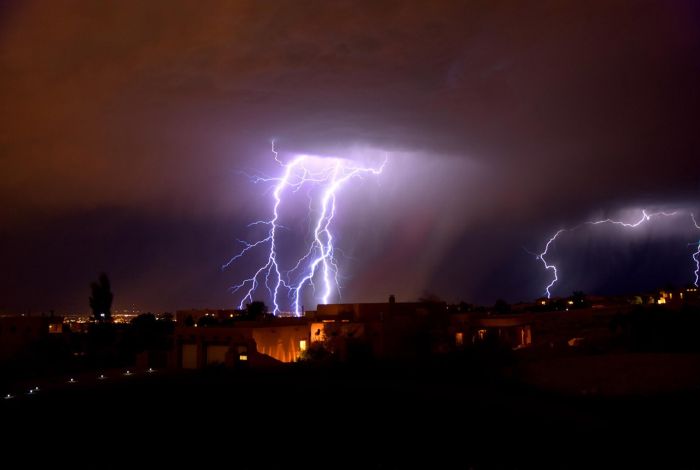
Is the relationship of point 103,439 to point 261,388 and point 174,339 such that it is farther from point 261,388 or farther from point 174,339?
point 174,339

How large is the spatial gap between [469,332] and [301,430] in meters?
22.7

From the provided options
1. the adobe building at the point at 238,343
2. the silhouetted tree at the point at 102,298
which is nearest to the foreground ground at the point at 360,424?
the adobe building at the point at 238,343

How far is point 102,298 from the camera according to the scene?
56375 millimetres

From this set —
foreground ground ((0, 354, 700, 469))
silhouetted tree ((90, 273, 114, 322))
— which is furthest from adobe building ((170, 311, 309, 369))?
silhouetted tree ((90, 273, 114, 322))

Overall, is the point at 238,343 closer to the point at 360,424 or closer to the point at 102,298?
the point at 360,424

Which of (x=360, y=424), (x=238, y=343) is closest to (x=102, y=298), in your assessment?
(x=238, y=343)

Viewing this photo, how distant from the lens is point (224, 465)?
11117mm

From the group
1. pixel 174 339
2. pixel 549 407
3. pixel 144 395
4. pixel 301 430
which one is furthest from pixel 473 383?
pixel 174 339

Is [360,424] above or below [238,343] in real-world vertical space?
below

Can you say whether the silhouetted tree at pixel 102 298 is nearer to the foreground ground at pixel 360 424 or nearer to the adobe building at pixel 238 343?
the adobe building at pixel 238 343

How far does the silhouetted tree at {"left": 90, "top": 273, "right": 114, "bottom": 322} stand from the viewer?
2221 inches

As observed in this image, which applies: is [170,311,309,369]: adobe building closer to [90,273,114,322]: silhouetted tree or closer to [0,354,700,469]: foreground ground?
[0,354,700,469]: foreground ground

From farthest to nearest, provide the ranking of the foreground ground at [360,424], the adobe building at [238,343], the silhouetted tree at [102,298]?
the silhouetted tree at [102,298] < the adobe building at [238,343] < the foreground ground at [360,424]

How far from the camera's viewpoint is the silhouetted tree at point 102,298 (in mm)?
56406
